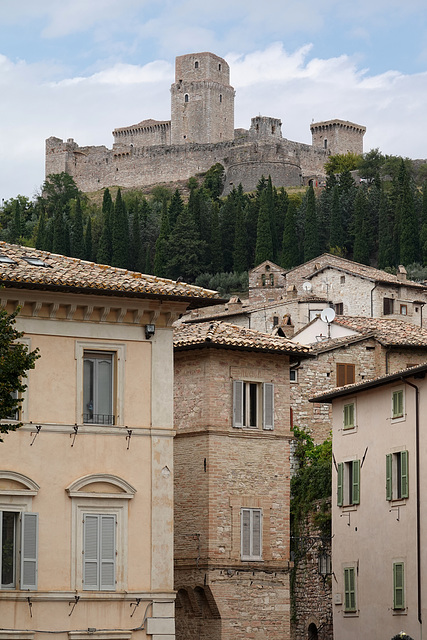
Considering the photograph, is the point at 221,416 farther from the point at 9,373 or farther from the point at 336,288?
the point at 336,288

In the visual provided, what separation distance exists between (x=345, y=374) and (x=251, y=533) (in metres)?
12.2

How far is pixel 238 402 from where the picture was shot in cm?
3034

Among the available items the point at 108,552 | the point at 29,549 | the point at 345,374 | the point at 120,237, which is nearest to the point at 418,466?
the point at 108,552

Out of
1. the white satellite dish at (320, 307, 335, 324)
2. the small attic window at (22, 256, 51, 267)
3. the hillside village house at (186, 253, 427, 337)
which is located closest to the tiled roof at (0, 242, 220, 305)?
the small attic window at (22, 256, 51, 267)

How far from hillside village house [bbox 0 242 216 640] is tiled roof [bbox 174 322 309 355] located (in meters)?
5.29

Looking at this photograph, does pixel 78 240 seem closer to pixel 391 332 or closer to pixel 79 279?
pixel 391 332

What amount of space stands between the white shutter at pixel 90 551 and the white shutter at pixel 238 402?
7484mm

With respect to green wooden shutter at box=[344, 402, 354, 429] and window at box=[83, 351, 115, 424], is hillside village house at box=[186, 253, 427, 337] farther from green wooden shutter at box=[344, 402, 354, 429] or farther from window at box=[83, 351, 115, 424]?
window at box=[83, 351, 115, 424]

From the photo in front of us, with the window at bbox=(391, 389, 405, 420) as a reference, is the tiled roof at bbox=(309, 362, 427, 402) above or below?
above

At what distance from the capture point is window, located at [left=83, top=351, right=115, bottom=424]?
2380 cm

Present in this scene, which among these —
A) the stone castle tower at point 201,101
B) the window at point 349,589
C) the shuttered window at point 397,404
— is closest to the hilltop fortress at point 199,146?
the stone castle tower at point 201,101

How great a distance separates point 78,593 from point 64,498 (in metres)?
1.56

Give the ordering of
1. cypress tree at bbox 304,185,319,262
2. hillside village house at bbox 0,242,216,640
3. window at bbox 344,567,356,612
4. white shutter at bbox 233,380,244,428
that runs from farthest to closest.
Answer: cypress tree at bbox 304,185,319,262 → window at bbox 344,567,356,612 → white shutter at bbox 233,380,244,428 → hillside village house at bbox 0,242,216,640

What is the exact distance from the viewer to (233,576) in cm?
2947
